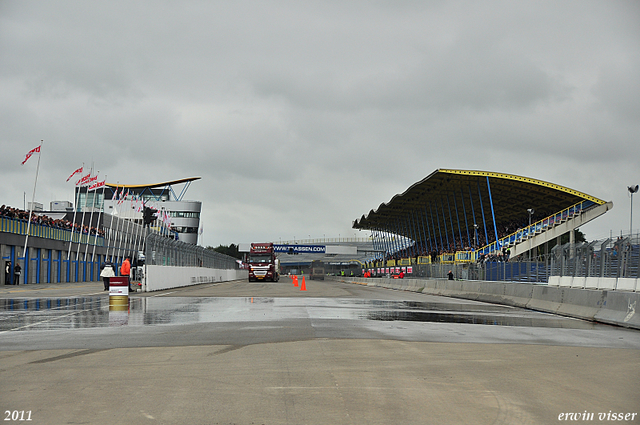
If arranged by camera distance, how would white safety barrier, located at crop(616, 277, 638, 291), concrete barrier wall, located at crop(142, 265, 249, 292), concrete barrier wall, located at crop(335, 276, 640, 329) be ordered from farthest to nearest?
concrete barrier wall, located at crop(142, 265, 249, 292)
white safety barrier, located at crop(616, 277, 638, 291)
concrete barrier wall, located at crop(335, 276, 640, 329)

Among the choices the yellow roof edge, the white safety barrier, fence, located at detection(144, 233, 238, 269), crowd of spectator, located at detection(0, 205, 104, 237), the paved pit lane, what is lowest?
the paved pit lane

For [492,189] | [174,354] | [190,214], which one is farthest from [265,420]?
[190,214]

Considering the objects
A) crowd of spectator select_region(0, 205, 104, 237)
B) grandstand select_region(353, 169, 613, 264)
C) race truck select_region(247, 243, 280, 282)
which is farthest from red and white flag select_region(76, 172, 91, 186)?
grandstand select_region(353, 169, 613, 264)

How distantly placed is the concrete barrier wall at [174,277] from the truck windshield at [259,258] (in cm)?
382

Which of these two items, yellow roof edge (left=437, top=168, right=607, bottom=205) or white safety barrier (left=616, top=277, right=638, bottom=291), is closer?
white safety barrier (left=616, top=277, right=638, bottom=291)

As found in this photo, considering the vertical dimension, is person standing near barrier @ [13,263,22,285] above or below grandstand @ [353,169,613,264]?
below

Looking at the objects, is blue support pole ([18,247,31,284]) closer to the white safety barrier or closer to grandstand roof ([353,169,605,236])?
grandstand roof ([353,169,605,236])

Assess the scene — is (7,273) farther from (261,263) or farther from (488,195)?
(488,195)

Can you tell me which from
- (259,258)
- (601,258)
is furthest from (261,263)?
(601,258)

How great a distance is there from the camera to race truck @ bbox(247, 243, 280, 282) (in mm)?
65562

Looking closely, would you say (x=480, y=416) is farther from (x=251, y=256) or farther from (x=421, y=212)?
(x=421, y=212)

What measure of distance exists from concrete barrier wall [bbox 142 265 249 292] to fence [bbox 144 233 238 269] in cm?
38

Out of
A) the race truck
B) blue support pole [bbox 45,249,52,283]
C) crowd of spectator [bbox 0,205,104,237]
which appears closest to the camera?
crowd of spectator [bbox 0,205,104,237]

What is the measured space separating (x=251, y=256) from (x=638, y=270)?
52.6 metres
